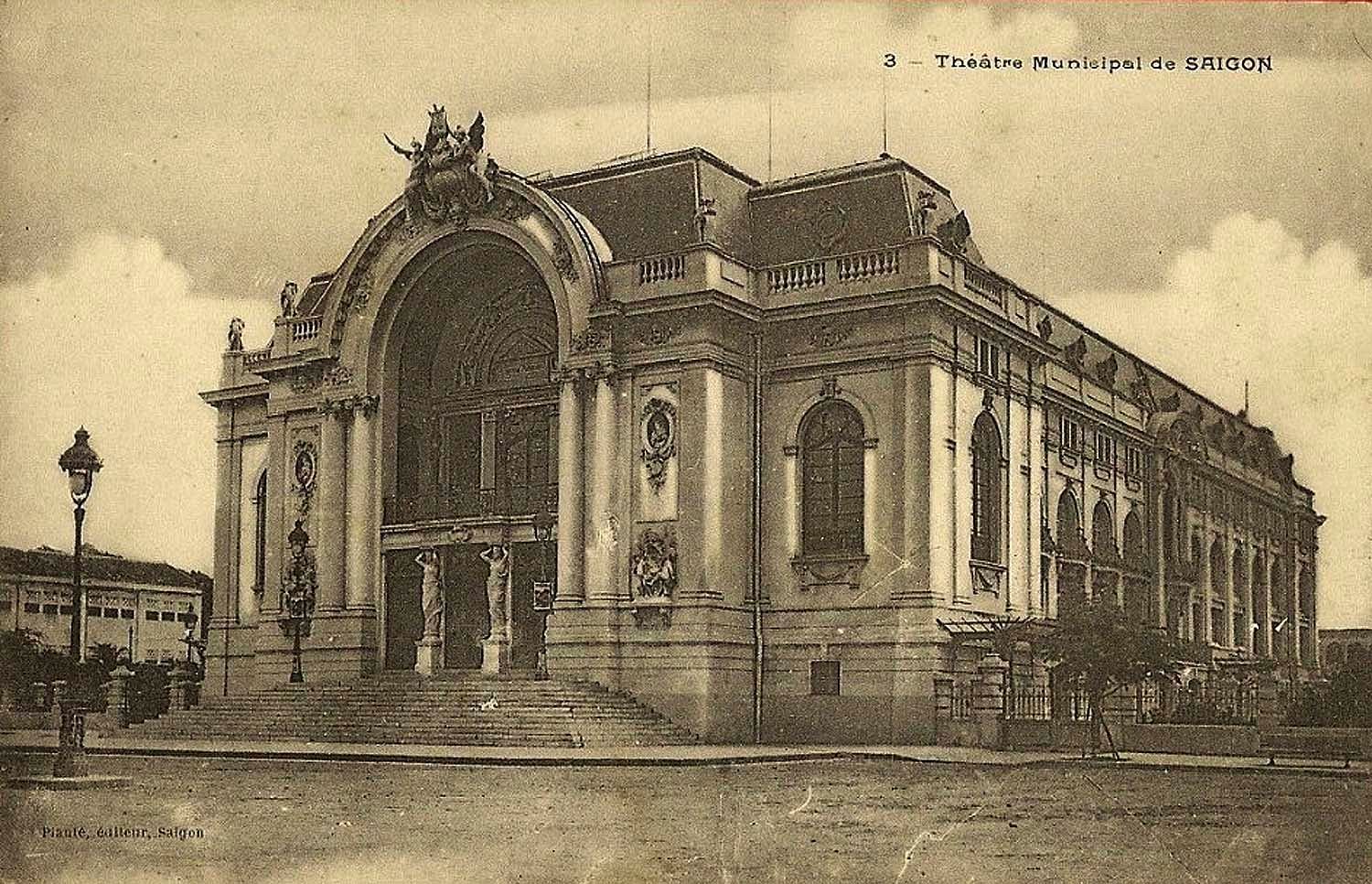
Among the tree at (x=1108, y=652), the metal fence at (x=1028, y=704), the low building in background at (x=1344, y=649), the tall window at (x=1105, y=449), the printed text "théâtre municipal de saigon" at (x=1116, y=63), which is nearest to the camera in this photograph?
the printed text "théâtre municipal de saigon" at (x=1116, y=63)

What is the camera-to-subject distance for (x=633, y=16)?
19094mm

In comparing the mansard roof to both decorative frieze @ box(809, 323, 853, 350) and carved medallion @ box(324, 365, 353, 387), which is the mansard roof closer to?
decorative frieze @ box(809, 323, 853, 350)

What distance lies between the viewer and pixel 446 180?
3341 centimetres

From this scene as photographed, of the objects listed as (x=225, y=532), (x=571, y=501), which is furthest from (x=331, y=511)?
(x=571, y=501)

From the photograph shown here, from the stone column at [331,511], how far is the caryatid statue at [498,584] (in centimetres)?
362

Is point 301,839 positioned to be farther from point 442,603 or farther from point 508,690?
point 442,603

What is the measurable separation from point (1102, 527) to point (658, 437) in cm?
999

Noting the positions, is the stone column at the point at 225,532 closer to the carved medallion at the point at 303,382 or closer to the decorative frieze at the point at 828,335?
the carved medallion at the point at 303,382

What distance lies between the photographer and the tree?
1142 inches

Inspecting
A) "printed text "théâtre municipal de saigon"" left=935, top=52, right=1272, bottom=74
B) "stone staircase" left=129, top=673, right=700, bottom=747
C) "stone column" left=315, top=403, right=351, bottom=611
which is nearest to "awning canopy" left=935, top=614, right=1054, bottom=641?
"stone staircase" left=129, top=673, right=700, bottom=747

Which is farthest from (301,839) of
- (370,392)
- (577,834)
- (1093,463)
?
(1093,463)

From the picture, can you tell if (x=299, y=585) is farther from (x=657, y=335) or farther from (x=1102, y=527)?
(x=1102, y=527)

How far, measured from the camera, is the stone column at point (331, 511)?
116ft

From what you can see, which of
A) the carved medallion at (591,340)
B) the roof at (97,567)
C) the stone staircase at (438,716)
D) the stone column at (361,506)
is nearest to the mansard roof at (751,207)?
the carved medallion at (591,340)
